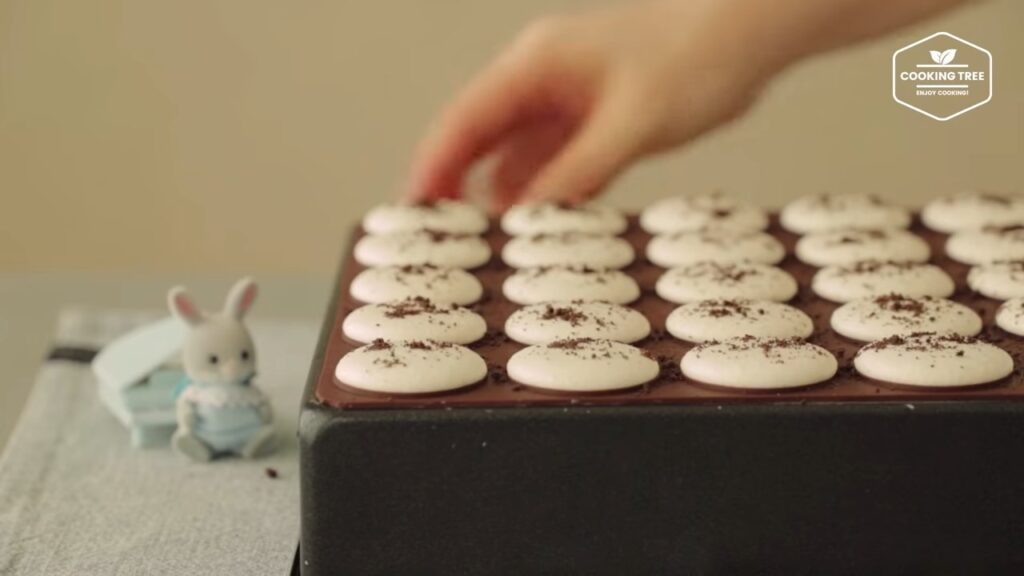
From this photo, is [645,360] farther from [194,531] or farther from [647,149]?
[647,149]

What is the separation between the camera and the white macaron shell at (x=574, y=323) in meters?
1.35

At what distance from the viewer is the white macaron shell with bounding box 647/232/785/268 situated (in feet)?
5.39

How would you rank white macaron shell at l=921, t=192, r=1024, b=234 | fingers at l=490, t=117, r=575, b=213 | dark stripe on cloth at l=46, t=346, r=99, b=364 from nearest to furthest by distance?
white macaron shell at l=921, t=192, r=1024, b=234 → dark stripe on cloth at l=46, t=346, r=99, b=364 → fingers at l=490, t=117, r=575, b=213

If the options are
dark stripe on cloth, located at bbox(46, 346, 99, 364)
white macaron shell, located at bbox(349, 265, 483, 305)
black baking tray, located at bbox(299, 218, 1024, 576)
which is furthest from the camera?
dark stripe on cloth, located at bbox(46, 346, 99, 364)

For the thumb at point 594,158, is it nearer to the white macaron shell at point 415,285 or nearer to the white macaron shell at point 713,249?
the white macaron shell at point 713,249

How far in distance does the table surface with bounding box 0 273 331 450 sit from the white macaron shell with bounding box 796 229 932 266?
77cm

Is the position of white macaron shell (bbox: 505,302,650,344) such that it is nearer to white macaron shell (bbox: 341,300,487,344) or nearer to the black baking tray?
white macaron shell (bbox: 341,300,487,344)

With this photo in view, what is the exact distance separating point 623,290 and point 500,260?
226 millimetres

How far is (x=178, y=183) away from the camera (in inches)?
118

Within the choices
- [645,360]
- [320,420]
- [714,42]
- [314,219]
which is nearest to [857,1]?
[714,42]

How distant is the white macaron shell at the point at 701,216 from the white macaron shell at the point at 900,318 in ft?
1.13

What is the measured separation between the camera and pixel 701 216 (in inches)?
71.3

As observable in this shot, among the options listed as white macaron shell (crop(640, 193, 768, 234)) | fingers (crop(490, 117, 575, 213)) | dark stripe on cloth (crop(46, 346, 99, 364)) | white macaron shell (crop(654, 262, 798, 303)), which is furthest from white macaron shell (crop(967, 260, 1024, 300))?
dark stripe on cloth (crop(46, 346, 99, 364))

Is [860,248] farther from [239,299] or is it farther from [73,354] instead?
[73,354]
